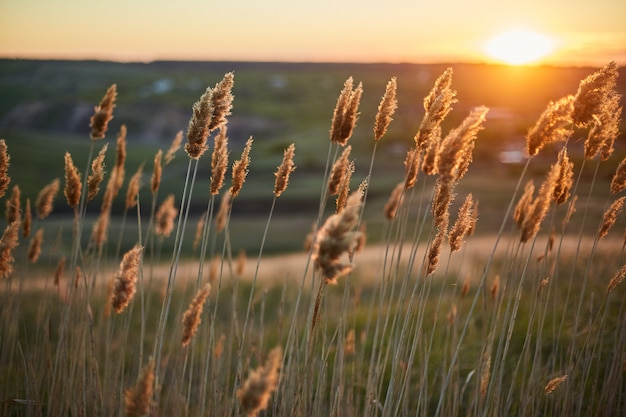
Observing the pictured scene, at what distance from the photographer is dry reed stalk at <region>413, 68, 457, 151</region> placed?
2.47m

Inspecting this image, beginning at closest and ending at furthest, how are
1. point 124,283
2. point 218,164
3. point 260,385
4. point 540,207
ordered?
point 260,385
point 124,283
point 540,207
point 218,164

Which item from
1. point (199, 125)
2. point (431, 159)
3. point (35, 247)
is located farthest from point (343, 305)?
point (35, 247)

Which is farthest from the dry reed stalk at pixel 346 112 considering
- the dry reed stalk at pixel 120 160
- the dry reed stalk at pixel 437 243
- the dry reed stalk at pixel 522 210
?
the dry reed stalk at pixel 120 160

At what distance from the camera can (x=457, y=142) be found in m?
2.21

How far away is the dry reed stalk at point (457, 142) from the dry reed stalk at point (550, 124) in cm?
41

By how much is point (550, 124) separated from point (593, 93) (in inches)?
9.5

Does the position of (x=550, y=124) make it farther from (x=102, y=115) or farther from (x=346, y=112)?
(x=102, y=115)

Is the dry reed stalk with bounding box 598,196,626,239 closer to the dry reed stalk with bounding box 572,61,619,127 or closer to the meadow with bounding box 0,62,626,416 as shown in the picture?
the meadow with bounding box 0,62,626,416

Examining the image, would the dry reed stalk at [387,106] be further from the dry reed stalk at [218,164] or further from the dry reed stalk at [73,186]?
the dry reed stalk at [73,186]

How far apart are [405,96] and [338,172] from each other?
5792 cm

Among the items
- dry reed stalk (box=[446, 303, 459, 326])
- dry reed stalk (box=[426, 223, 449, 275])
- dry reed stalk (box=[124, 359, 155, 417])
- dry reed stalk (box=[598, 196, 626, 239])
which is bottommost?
dry reed stalk (box=[446, 303, 459, 326])

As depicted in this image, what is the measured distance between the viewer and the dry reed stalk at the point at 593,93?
257 cm

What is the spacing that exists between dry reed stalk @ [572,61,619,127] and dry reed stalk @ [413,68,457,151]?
54 centimetres

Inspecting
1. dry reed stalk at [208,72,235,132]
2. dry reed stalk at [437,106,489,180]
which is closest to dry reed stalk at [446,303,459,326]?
dry reed stalk at [437,106,489,180]
